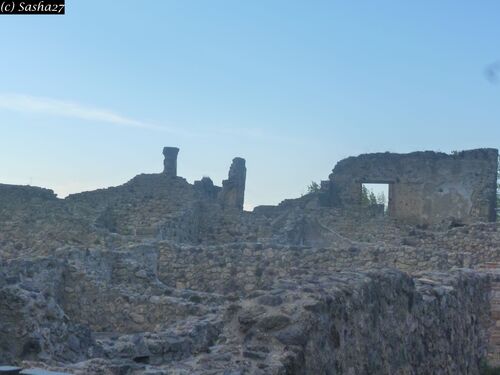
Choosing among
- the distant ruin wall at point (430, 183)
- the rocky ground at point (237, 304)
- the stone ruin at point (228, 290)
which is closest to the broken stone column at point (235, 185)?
the distant ruin wall at point (430, 183)

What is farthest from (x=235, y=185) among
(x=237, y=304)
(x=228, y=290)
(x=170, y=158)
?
(x=237, y=304)

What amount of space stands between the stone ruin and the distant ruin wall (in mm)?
5651

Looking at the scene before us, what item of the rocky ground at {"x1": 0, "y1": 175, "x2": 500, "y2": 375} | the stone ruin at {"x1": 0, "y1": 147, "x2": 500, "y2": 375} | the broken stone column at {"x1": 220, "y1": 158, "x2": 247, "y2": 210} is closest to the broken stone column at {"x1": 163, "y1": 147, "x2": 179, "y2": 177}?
the broken stone column at {"x1": 220, "y1": 158, "x2": 247, "y2": 210}

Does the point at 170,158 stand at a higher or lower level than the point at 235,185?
higher

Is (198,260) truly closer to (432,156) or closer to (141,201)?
(141,201)

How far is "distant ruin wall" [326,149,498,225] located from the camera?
2961 centimetres

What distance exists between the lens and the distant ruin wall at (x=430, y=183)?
2961 centimetres

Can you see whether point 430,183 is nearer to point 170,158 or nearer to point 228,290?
point 170,158

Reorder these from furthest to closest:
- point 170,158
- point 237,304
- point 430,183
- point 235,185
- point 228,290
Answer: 1. point 430,183
2. point 235,185
3. point 170,158
4. point 228,290
5. point 237,304

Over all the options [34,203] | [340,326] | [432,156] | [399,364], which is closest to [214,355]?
[340,326]

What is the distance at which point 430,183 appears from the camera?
98.5 feet

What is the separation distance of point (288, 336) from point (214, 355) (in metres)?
0.46

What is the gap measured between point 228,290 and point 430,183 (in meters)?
19.8

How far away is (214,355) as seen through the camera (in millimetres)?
4602
